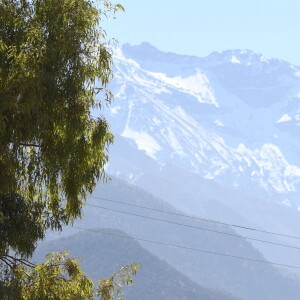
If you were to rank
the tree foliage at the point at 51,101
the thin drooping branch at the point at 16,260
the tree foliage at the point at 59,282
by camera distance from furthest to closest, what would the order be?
the thin drooping branch at the point at 16,260
the tree foliage at the point at 59,282
the tree foliage at the point at 51,101

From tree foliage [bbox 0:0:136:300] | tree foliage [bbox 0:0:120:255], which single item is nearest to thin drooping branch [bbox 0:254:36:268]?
tree foliage [bbox 0:0:136:300]

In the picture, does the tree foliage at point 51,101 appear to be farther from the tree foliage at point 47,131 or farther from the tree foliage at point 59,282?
the tree foliage at point 59,282

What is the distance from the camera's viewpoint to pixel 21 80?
704 inches

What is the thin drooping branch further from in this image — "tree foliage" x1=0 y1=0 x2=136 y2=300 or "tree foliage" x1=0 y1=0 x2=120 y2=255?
"tree foliage" x1=0 y1=0 x2=120 y2=255

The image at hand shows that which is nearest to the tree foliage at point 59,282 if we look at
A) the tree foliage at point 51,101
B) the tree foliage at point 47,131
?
the tree foliage at point 47,131

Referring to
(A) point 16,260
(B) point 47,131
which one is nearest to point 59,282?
(A) point 16,260

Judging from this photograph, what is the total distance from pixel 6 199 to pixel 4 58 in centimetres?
330

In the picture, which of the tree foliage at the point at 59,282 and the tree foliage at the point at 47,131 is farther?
the tree foliage at the point at 59,282

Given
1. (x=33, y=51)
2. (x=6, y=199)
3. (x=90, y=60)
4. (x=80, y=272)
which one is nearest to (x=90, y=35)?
(x=90, y=60)

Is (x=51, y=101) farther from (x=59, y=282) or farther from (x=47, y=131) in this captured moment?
(x=59, y=282)

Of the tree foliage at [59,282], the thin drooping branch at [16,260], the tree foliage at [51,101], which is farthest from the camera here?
the thin drooping branch at [16,260]

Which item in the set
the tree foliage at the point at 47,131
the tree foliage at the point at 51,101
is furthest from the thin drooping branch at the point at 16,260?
the tree foliage at the point at 51,101

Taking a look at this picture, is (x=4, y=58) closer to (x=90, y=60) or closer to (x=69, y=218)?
(x=90, y=60)

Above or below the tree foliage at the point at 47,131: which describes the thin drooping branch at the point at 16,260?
below
